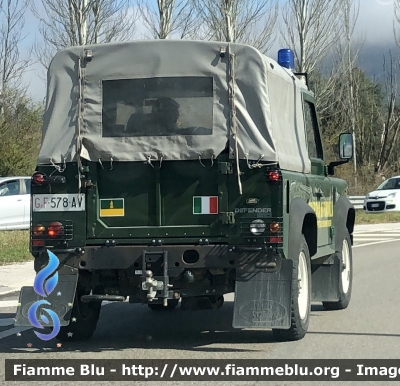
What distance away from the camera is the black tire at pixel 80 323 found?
27.0 ft

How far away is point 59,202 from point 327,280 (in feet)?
11.9

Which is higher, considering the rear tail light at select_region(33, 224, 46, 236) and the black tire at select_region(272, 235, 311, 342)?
the rear tail light at select_region(33, 224, 46, 236)

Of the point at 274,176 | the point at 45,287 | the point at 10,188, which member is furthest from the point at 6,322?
the point at 10,188

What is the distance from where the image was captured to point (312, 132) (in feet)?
31.9

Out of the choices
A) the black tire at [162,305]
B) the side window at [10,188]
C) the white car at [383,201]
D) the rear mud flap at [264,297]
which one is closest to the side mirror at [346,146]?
the black tire at [162,305]

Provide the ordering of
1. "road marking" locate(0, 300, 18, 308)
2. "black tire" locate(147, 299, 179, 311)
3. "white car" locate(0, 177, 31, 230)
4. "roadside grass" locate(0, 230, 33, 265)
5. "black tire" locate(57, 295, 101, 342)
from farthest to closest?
"white car" locate(0, 177, 31, 230), "roadside grass" locate(0, 230, 33, 265), "road marking" locate(0, 300, 18, 308), "black tire" locate(147, 299, 179, 311), "black tire" locate(57, 295, 101, 342)

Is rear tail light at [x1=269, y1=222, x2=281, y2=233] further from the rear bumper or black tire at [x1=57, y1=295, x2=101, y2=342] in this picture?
black tire at [x1=57, y1=295, x2=101, y2=342]

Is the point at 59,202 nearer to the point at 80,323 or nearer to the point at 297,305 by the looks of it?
the point at 80,323

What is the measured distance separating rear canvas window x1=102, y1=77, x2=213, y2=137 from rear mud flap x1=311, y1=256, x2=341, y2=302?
2.89 metres

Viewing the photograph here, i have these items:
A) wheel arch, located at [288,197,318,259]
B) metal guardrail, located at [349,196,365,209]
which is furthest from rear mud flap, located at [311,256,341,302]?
metal guardrail, located at [349,196,365,209]

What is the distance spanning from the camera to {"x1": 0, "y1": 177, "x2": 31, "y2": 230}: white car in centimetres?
2203

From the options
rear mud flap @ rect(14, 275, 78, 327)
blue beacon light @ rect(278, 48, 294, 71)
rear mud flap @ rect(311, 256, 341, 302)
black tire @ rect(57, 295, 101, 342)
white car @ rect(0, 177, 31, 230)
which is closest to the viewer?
rear mud flap @ rect(14, 275, 78, 327)

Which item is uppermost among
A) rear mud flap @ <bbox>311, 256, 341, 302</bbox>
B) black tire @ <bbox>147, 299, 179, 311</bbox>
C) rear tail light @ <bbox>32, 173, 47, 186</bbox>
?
rear tail light @ <bbox>32, 173, 47, 186</bbox>

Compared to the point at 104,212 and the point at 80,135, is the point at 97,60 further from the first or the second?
the point at 104,212
